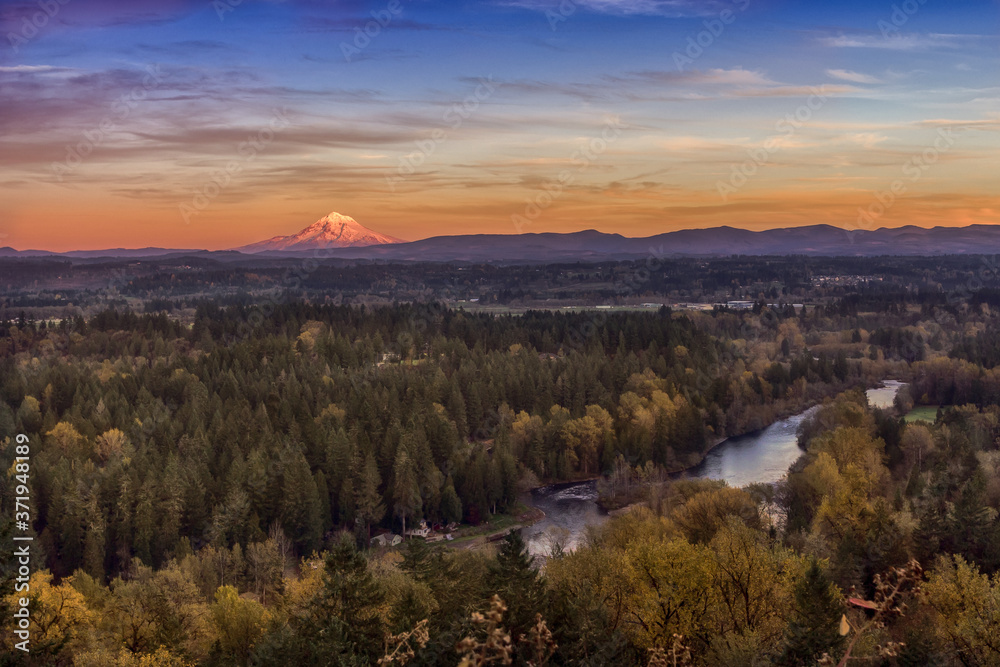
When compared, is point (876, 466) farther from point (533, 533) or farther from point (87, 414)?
point (87, 414)

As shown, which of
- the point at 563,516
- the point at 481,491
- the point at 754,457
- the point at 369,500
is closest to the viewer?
the point at 369,500

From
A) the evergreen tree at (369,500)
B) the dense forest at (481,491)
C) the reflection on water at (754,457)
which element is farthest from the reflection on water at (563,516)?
the evergreen tree at (369,500)

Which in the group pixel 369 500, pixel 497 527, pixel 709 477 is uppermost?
pixel 369 500

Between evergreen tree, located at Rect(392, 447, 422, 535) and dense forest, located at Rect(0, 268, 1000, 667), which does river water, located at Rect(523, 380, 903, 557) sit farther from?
evergreen tree, located at Rect(392, 447, 422, 535)

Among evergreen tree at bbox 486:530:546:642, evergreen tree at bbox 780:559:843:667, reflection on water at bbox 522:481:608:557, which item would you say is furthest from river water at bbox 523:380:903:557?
evergreen tree at bbox 780:559:843:667

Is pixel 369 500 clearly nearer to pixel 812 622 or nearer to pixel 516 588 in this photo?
pixel 516 588

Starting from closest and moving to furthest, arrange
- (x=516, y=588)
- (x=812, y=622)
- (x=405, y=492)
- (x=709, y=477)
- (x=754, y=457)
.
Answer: (x=812, y=622) → (x=516, y=588) → (x=405, y=492) → (x=709, y=477) → (x=754, y=457)

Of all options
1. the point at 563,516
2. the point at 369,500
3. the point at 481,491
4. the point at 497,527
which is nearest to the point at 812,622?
the point at 497,527
